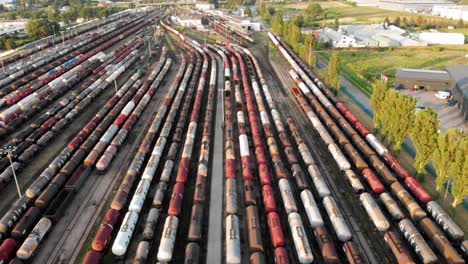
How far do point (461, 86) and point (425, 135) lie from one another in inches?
1503

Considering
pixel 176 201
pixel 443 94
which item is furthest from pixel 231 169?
pixel 443 94

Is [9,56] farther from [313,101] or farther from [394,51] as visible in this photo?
[394,51]

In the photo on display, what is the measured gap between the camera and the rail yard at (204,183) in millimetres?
35719

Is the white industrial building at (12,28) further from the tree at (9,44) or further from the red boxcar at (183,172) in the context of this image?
the red boxcar at (183,172)

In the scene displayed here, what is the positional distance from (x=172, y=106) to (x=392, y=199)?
1790 inches

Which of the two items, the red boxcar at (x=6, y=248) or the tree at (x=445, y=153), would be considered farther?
the tree at (x=445, y=153)

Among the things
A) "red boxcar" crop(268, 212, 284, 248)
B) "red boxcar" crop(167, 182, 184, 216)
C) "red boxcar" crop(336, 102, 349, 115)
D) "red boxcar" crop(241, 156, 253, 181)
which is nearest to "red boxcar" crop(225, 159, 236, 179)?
"red boxcar" crop(241, 156, 253, 181)

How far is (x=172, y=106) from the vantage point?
69062 millimetres

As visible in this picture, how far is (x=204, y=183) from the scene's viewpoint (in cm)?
4450

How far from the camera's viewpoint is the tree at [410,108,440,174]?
4453cm

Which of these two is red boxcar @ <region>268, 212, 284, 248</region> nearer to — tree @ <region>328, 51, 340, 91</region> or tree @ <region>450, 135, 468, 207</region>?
tree @ <region>450, 135, 468, 207</region>

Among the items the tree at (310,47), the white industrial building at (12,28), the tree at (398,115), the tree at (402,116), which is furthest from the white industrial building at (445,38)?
the white industrial building at (12,28)

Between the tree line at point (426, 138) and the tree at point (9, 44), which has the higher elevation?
the tree at point (9, 44)

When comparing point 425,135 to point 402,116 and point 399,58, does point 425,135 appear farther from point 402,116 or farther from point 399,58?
→ point 399,58
